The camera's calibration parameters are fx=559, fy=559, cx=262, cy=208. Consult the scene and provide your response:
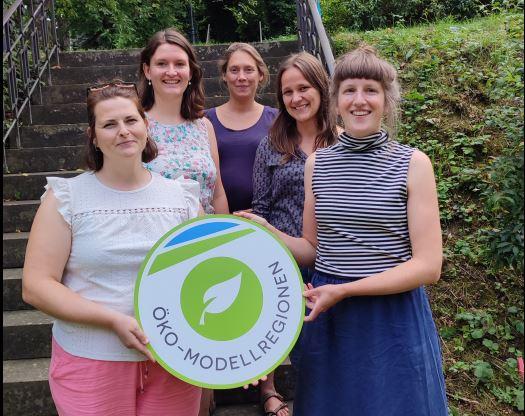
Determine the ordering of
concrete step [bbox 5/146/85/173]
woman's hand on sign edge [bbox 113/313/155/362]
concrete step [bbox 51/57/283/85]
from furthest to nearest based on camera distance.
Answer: concrete step [bbox 51/57/283/85]
concrete step [bbox 5/146/85/173]
woman's hand on sign edge [bbox 113/313/155/362]

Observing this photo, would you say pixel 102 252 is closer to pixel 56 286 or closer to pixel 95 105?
pixel 56 286

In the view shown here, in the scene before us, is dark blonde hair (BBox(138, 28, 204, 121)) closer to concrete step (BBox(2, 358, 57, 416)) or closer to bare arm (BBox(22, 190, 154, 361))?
bare arm (BBox(22, 190, 154, 361))

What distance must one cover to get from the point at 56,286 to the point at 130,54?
5569mm

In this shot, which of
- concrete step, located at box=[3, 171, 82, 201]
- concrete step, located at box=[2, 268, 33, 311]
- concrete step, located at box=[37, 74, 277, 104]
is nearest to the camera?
concrete step, located at box=[2, 268, 33, 311]

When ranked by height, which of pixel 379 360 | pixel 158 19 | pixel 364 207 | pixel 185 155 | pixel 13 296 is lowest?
pixel 13 296

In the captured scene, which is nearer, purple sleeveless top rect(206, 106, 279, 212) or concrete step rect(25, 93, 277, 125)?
purple sleeveless top rect(206, 106, 279, 212)

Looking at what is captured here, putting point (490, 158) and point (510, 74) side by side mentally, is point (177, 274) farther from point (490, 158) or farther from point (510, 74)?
point (490, 158)

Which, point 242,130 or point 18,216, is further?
point 18,216

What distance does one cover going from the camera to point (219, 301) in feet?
5.97

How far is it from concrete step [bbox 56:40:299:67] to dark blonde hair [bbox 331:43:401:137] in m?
4.84

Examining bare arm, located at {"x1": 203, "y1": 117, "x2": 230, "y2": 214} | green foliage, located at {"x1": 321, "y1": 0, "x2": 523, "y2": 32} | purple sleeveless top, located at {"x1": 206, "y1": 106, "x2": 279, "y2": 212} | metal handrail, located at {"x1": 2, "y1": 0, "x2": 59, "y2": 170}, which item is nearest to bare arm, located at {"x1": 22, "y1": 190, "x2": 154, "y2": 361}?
bare arm, located at {"x1": 203, "y1": 117, "x2": 230, "y2": 214}

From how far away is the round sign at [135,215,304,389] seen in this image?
177cm

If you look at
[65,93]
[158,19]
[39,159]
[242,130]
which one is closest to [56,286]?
[242,130]

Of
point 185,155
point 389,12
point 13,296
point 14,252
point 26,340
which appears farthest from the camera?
point 389,12
